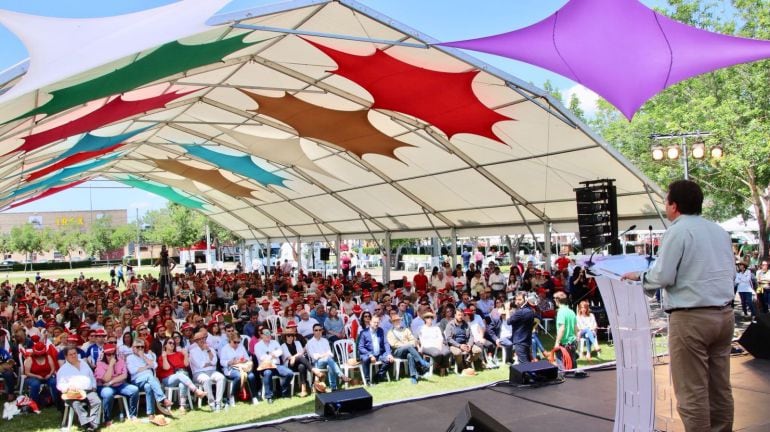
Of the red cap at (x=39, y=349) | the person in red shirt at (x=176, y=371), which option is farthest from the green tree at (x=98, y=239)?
the person in red shirt at (x=176, y=371)

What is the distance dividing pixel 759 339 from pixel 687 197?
16.1 ft

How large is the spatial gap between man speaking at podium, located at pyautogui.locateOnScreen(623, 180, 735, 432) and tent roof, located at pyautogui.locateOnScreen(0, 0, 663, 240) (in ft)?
15.9

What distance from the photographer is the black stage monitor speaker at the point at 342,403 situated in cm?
501

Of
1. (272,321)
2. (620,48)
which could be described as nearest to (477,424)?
(620,48)

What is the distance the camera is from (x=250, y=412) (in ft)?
23.2

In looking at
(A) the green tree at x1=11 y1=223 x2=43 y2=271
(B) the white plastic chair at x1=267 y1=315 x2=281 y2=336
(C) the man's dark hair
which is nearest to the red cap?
(B) the white plastic chair at x1=267 y1=315 x2=281 y2=336

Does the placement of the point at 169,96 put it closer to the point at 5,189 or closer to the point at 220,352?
the point at 220,352

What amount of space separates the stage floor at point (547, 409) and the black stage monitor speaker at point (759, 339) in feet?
1.86

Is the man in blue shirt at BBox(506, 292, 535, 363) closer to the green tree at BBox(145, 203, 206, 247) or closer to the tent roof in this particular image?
the tent roof

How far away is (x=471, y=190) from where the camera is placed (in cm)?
1541

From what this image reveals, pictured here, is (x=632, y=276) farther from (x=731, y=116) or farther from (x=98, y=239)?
(x=98, y=239)

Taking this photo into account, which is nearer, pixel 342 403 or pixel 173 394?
pixel 342 403

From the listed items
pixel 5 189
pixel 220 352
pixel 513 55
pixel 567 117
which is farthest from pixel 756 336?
pixel 5 189

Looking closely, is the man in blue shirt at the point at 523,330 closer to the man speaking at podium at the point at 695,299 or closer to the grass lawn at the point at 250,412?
the grass lawn at the point at 250,412
